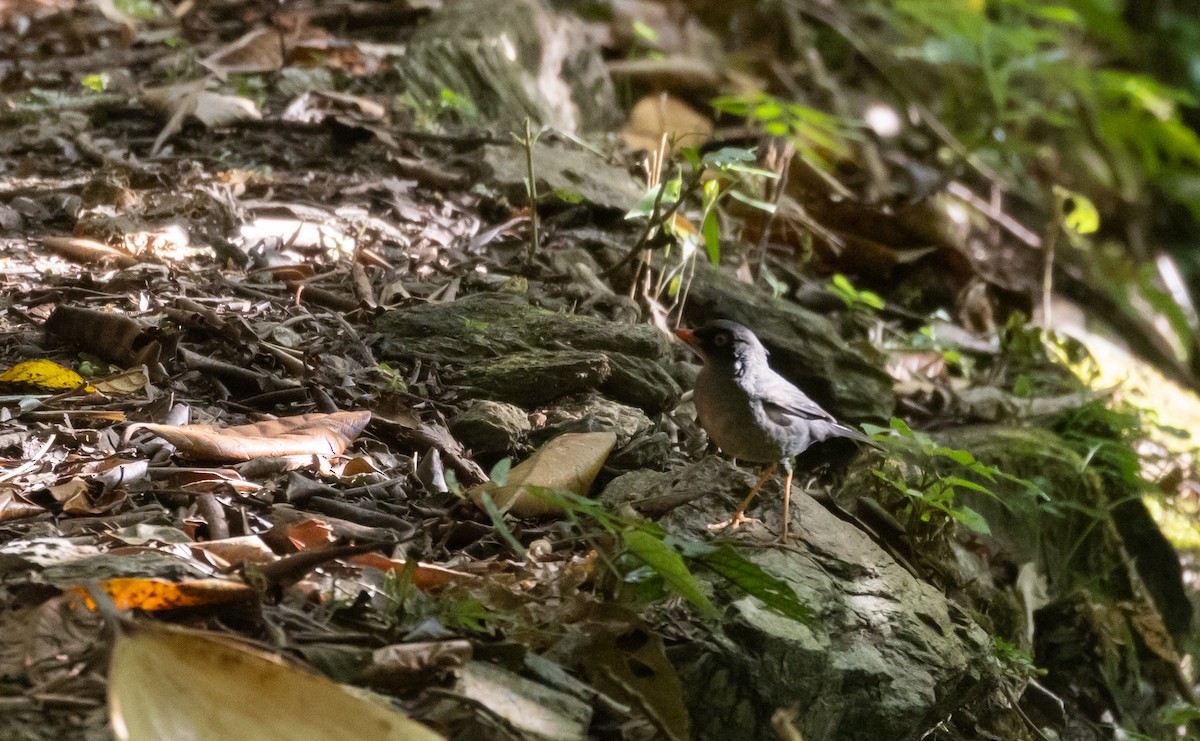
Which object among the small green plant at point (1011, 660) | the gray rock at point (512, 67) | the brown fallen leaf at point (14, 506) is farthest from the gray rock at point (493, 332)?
the gray rock at point (512, 67)

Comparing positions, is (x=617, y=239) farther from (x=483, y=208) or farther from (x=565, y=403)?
(x=565, y=403)

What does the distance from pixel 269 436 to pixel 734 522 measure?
131 cm

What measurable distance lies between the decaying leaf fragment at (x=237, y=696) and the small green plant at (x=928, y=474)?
1967mm

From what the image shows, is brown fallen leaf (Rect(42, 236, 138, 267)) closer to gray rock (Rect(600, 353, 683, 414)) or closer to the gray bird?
gray rock (Rect(600, 353, 683, 414))

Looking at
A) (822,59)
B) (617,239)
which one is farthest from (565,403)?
(822,59)

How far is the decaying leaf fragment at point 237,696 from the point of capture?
174 cm

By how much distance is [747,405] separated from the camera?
3.10 metres

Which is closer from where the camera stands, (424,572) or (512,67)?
(424,572)

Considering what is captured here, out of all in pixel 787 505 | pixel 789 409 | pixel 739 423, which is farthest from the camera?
pixel 789 409

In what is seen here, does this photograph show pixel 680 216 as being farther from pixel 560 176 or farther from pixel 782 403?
pixel 782 403

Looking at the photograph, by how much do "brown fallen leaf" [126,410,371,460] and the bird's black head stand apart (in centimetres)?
106

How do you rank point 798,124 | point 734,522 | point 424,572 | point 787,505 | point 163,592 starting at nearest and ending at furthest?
point 163,592, point 424,572, point 734,522, point 787,505, point 798,124

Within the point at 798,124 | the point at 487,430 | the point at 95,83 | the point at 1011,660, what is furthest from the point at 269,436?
the point at 798,124

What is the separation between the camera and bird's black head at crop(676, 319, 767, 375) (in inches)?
126
